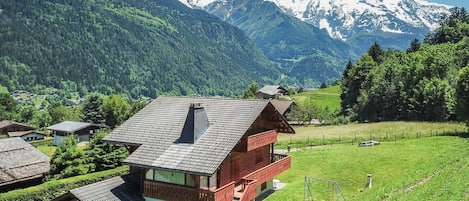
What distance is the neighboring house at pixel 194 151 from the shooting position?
953 inches

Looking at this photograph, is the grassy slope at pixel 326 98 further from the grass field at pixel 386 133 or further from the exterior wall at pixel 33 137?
the exterior wall at pixel 33 137

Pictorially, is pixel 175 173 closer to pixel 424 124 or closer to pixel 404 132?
pixel 404 132

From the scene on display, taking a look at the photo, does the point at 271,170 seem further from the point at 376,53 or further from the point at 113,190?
the point at 376,53

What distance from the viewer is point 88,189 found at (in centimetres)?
2562

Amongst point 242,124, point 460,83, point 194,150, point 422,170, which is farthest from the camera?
point 460,83

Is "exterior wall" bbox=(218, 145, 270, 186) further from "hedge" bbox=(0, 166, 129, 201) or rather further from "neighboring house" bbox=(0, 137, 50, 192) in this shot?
"neighboring house" bbox=(0, 137, 50, 192)

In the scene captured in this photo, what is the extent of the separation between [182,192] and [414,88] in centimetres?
6304

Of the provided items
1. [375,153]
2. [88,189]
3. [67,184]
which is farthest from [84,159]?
[375,153]

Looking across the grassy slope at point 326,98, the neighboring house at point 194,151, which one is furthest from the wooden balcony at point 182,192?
the grassy slope at point 326,98

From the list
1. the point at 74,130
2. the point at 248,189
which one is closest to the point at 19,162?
the point at 248,189

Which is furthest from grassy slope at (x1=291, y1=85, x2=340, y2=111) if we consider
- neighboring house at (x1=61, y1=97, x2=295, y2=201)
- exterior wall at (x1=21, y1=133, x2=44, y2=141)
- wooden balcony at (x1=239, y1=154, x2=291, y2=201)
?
neighboring house at (x1=61, y1=97, x2=295, y2=201)

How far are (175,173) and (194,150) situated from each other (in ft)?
6.53

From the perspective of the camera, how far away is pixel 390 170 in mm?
37156

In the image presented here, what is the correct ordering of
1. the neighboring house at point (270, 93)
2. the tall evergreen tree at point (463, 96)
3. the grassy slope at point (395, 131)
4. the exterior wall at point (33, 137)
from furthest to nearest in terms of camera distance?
the neighboring house at point (270, 93)
the exterior wall at point (33, 137)
the grassy slope at point (395, 131)
the tall evergreen tree at point (463, 96)
